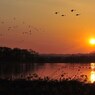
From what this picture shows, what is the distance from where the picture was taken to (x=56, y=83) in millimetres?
26781

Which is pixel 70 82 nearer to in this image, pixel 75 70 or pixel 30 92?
pixel 30 92

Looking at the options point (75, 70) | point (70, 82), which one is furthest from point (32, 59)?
point (70, 82)

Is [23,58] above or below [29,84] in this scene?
above

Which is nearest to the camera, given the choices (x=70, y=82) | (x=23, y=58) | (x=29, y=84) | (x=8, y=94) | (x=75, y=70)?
(x=8, y=94)

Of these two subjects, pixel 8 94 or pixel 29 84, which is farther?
pixel 29 84

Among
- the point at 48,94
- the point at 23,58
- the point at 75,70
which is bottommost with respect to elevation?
the point at 48,94

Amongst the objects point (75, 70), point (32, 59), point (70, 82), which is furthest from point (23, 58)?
point (70, 82)

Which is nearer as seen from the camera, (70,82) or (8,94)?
(8,94)

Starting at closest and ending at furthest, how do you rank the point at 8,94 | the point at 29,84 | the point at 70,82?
1. the point at 8,94
2. the point at 29,84
3. the point at 70,82

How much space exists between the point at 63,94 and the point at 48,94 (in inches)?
37.4

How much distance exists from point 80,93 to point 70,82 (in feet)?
19.5

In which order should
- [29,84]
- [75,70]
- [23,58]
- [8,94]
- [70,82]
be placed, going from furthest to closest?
[23,58]
[75,70]
[70,82]
[29,84]
[8,94]

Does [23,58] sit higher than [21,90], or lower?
higher

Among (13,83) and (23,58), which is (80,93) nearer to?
(13,83)
